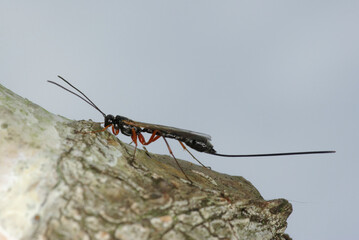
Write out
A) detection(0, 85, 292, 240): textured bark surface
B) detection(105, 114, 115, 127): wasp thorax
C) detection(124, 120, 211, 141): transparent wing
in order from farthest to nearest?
detection(105, 114, 115, 127): wasp thorax
detection(124, 120, 211, 141): transparent wing
detection(0, 85, 292, 240): textured bark surface

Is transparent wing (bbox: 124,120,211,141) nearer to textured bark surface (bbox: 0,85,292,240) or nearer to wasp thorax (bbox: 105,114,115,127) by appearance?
wasp thorax (bbox: 105,114,115,127)

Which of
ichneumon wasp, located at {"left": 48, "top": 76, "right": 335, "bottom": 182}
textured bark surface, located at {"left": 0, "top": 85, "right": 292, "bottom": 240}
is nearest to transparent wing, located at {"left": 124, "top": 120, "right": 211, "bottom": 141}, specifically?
ichneumon wasp, located at {"left": 48, "top": 76, "right": 335, "bottom": 182}

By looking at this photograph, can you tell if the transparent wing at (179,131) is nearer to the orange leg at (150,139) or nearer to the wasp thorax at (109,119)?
the orange leg at (150,139)

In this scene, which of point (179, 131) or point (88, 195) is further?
point (179, 131)

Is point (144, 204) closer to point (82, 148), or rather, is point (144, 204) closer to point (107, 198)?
point (107, 198)

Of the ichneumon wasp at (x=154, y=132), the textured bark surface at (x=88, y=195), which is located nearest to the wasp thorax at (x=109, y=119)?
the ichneumon wasp at (x=154, y=132)

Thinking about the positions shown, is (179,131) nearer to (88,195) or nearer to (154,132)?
(154,132)

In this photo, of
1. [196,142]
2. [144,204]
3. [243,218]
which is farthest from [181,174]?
[144,204]

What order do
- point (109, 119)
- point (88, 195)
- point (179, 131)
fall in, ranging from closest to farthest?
1. point (88, 195)
2. point (179, 131)
3. point (109, 119)

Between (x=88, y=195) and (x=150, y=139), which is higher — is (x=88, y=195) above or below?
below

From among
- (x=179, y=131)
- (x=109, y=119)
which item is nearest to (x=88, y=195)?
(x=179, y=131)
